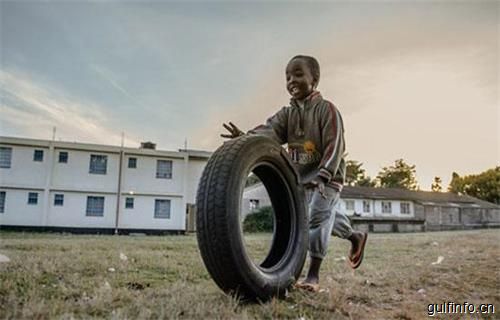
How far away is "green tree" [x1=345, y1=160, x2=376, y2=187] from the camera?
44.2 meters

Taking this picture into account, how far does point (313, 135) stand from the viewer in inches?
110

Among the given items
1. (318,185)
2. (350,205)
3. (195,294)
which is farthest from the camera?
(350,205)

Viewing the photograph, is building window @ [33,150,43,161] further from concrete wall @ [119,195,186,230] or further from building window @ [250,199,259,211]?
building window @ [250,199,259,211]

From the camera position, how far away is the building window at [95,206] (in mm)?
19094

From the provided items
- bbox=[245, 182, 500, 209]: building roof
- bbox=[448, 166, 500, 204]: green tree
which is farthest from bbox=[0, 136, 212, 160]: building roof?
bbox=[448, 166, 500, 204]: green tree

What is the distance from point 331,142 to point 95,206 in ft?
61.8

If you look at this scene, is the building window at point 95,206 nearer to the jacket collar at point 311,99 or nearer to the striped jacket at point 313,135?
the striped jacket at point 313,135

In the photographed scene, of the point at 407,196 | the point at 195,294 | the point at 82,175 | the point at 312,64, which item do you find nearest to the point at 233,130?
the point at 312,64

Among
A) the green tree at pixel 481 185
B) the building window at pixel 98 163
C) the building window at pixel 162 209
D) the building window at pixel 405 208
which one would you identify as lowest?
the building window at pixel 162 209

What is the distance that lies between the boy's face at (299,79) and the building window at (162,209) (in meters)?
18.1

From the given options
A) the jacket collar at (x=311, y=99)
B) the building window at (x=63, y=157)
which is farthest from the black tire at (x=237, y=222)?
the building window at (x=63, y=157)

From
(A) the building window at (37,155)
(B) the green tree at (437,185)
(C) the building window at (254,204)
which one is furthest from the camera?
(B) the green tree at (437,185)

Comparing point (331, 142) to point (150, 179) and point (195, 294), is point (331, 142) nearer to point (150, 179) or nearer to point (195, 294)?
point (195, 294)

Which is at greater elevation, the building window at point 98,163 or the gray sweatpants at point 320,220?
the building window at point 98,163
